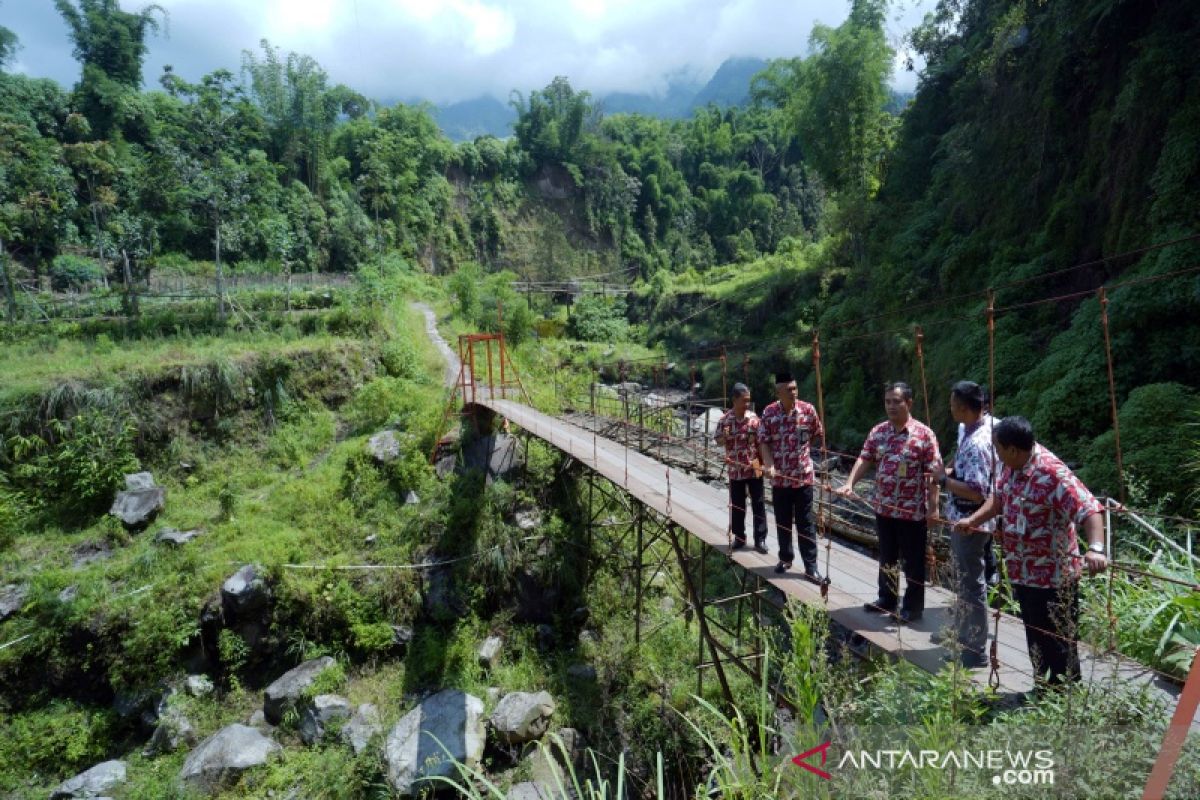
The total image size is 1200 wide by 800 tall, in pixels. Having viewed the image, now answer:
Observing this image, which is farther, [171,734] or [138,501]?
[138,501]

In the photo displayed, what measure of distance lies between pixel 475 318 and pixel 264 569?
Answer: 35.2 feet

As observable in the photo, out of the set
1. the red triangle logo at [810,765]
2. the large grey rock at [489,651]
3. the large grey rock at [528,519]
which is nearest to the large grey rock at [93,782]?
the large grey rock at [489,651]

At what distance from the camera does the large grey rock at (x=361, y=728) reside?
5.34 m

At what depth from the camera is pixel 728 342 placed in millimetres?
17219

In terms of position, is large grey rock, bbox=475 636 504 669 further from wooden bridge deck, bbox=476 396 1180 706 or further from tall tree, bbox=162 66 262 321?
tall tree, bbox=162 66 262 321

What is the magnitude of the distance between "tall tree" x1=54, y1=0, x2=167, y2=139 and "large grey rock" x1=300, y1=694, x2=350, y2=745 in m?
21.8

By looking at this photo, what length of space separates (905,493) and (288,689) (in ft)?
20.5

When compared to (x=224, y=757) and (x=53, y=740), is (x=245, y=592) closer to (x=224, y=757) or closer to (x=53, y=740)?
(x=224, y=757)

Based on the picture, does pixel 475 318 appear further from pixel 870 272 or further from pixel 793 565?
pixel 793 565

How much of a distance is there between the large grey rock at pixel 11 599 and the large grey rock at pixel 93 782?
2195mm

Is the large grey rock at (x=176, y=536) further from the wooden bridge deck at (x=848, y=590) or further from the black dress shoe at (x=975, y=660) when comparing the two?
the black dress shoe at (x=975, y=660)

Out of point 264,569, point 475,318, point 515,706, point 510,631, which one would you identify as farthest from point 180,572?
point 475,318

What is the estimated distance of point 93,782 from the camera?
5.25 metres

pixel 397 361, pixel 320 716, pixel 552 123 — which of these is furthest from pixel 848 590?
pixel 552 123
